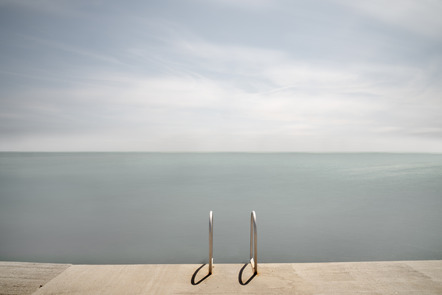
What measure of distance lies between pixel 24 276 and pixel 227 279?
10.4 ft

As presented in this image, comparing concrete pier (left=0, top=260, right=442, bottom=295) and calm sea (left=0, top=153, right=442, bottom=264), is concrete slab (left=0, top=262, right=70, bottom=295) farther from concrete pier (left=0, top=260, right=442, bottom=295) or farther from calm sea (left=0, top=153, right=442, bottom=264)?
calm sea (left=0, top=153, right=442, bottom=264)

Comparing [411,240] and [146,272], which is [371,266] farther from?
[411,240]

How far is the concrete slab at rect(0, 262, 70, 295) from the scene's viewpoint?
3871 millimetres

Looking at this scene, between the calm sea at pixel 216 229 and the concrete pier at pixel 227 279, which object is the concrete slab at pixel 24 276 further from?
the calm sea at pixel 216 229

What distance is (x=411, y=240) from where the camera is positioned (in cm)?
992

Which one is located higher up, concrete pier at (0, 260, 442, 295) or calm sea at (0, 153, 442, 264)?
concrete pier at (0, 260, 442, 295)

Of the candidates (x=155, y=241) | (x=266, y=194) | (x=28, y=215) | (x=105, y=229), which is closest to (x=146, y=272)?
(x=155, y=241)

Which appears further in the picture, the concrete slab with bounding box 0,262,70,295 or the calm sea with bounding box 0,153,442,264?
the calm sea with bounding box 0,153,442,264

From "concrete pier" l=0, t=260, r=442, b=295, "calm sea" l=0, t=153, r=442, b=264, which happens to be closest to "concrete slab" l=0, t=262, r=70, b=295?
"concrete pier" l=0, t=260, r=442, b=295

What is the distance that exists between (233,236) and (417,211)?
41.0 feet

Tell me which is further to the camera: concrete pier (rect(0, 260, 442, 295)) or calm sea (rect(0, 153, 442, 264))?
calm sea (rect(0, 153, 442, 264))

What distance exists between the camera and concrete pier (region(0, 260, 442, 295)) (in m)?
3.79

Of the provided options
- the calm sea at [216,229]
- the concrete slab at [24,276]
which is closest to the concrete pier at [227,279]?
the concrete slab at [24,276]

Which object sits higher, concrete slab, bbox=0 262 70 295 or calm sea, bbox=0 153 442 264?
concrete slab, bbox=0 262 70 295
